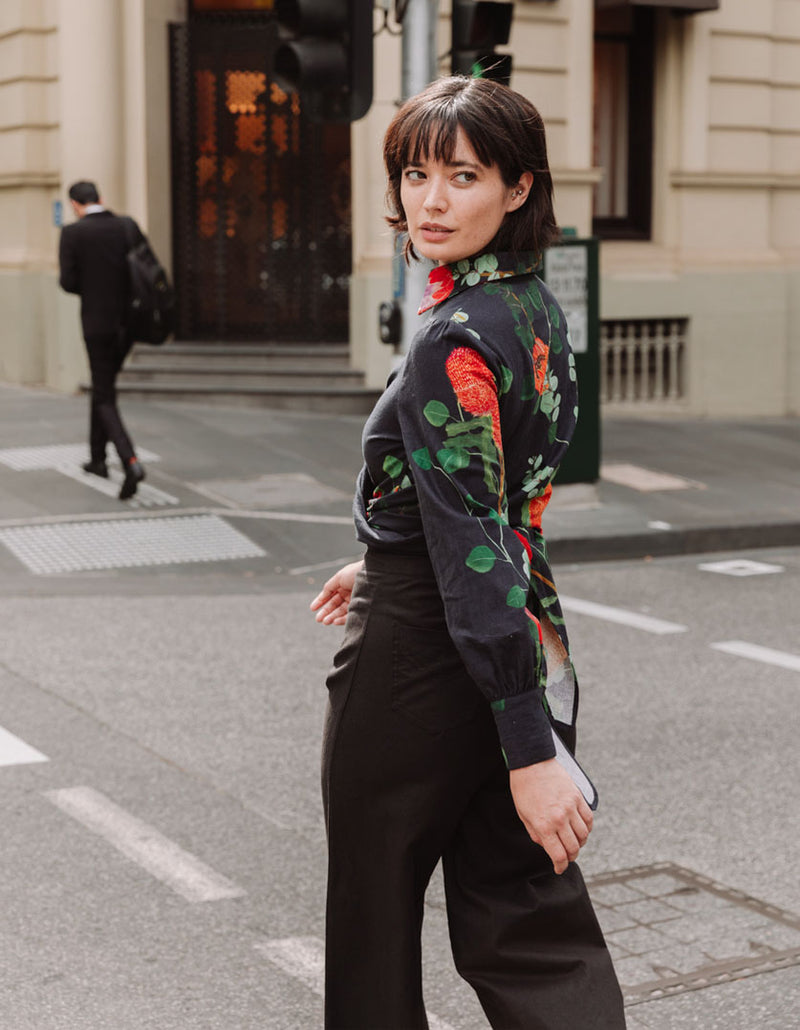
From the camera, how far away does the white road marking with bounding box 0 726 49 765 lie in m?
5.43

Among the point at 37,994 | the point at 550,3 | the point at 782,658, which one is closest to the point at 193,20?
the point at 550,3

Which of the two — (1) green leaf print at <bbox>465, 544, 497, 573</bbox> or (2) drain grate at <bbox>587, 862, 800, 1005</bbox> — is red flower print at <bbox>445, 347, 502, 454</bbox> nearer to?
(1) green leaf print at <bbox>465, 544, 497, 573</bbox>

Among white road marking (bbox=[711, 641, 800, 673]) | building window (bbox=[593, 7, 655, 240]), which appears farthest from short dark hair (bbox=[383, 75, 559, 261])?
building window (bbox=[593, 7, 655, 240])

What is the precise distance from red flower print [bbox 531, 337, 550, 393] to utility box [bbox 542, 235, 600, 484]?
8088 mm

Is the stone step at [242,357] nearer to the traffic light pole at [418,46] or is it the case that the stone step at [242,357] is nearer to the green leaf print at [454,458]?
the traffic light pole at [418,46]

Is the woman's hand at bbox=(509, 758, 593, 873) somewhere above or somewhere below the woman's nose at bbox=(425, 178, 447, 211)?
below

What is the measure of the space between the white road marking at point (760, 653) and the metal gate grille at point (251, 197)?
884 cm

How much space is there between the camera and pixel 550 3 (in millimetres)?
14750

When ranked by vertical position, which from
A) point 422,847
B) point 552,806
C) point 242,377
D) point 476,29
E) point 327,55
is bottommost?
point 242,377

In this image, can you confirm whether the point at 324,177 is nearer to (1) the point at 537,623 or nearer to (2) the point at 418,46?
(2) the point at 418,46

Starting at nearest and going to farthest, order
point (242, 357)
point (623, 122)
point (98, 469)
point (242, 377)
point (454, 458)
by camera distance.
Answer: point (454, 458) < point (98, 469) < point (242, 377) < point (242, 357) < point (623, 122)

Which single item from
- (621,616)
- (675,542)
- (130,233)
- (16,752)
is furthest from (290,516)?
(16,752)

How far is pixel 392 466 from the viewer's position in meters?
2.51

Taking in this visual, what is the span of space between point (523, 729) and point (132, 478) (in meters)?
8.22
